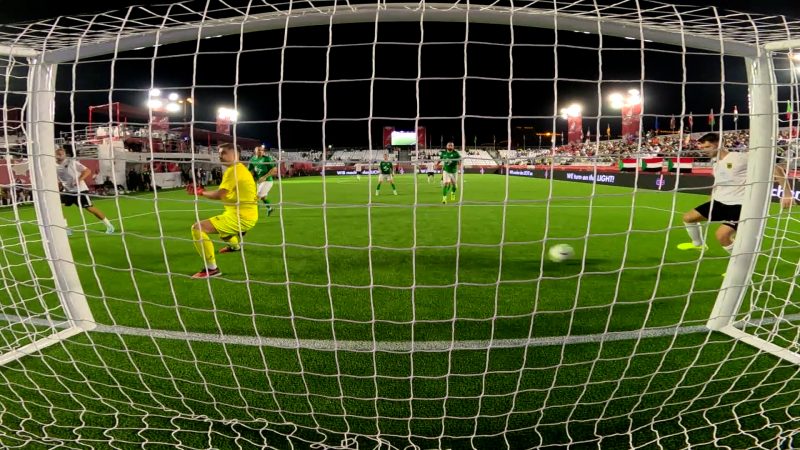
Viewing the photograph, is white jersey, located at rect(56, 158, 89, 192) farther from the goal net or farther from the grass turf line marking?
the grass turf line marking

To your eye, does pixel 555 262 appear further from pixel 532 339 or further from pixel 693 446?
pixel 693 446

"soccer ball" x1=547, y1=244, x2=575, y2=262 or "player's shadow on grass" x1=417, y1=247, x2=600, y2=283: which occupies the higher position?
"soccer ball" x1=547, y1=244, x2=575, y2=262

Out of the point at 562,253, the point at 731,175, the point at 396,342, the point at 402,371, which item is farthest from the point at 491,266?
the point at 402,371

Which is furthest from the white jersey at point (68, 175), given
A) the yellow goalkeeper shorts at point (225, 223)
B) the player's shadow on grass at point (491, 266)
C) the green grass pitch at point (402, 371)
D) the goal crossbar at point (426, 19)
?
the goal crossbar at point (426, 19)

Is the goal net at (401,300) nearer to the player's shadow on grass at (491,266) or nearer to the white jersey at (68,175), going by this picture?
the player's shadow on grass at (491,266)

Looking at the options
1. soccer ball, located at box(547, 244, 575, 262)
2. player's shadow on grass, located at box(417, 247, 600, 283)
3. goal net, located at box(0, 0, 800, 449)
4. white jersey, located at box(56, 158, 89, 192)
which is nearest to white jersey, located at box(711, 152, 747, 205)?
goal net, located at box(0, 0, 800, 449)

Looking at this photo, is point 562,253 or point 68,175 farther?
point 68,175

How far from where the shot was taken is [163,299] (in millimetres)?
5285

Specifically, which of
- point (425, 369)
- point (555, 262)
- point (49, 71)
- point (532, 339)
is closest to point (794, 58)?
point (532, 339)

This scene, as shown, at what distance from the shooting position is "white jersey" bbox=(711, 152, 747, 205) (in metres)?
5.54

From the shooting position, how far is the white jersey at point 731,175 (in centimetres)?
554

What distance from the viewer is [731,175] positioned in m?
5.68

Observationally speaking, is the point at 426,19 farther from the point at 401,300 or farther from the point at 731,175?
the point at 731,175

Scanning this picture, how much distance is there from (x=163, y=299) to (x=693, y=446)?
486 cm
